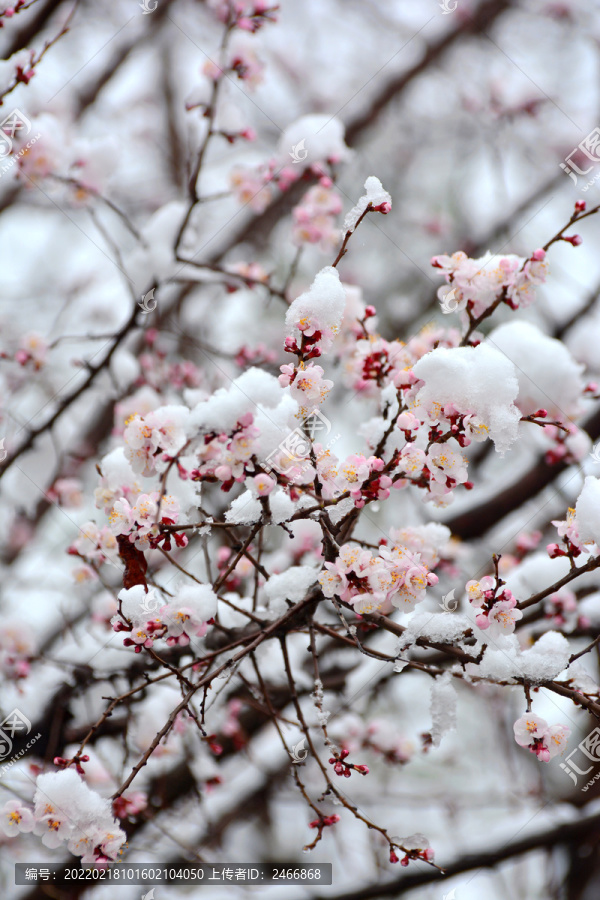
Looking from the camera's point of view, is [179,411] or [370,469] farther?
[179,411]

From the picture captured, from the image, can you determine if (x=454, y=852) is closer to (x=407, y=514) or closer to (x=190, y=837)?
(x=190, y=837)

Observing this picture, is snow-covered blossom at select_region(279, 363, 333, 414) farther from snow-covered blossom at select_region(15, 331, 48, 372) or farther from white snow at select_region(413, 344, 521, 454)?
snow-covered blossom at select_region(15, 331, 48, 372)

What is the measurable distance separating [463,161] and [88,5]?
4.02m

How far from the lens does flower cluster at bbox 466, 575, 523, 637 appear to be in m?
1.41

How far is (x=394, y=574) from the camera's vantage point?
1410mm

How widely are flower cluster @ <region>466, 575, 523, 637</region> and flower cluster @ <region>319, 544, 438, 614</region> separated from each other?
114 mm

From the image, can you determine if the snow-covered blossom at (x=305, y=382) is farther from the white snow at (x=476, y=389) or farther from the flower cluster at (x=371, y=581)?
the flower cluster at (x=371, y=581)

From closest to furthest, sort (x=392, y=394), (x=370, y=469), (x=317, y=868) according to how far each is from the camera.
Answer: (x=370, y=469), (x=392, y=394), (x=317, y=868)

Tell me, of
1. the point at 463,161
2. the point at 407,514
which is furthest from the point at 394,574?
the point at 463,161

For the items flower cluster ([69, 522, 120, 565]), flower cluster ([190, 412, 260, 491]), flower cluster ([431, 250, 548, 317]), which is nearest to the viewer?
flower cluster ([190, 412, 260, 491])

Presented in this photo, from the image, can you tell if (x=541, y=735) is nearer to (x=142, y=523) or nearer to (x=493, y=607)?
(x=493, y=607)


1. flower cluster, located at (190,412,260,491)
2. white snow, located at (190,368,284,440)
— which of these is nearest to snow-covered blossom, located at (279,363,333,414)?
white snow, located at (190,368,284,440)

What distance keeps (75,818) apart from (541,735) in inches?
45.4

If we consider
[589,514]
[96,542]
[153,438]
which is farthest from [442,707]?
[96,542]
